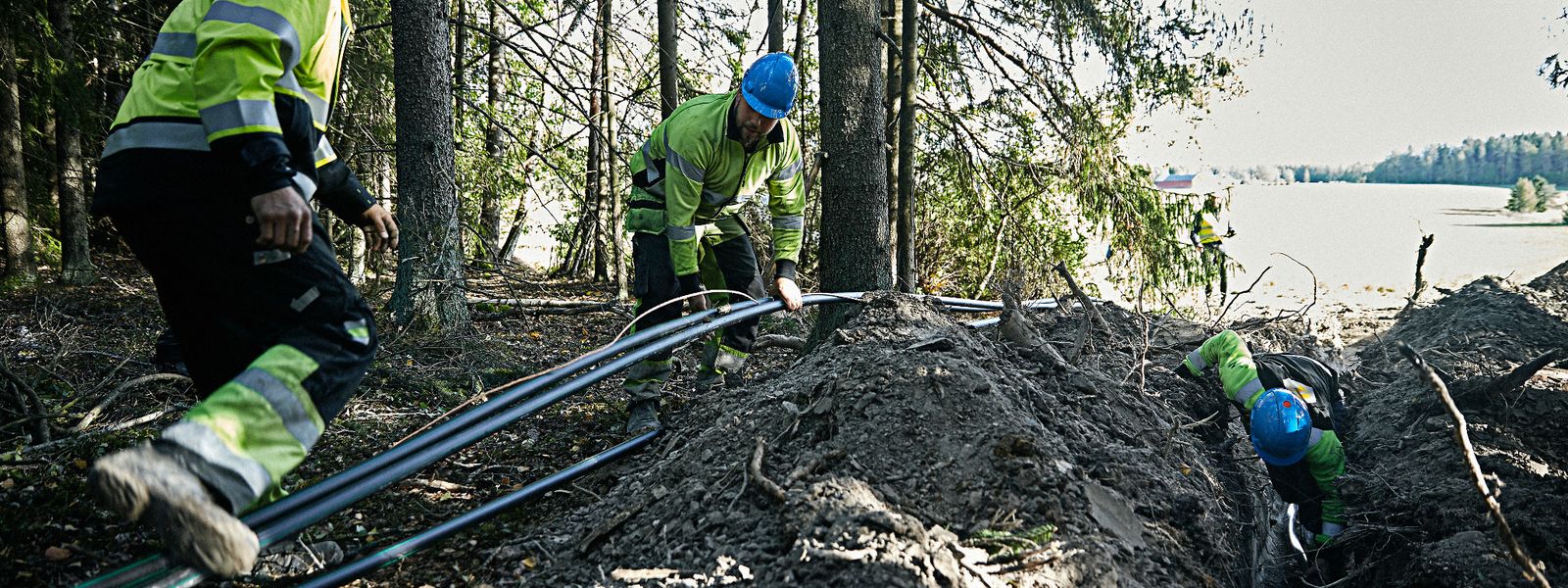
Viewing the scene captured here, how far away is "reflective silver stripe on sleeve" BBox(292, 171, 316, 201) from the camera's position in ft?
6.43

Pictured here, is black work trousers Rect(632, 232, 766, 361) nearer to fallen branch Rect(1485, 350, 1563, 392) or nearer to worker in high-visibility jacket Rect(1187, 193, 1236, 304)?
fallen branch Rect(1485, 350, 1563, 392)

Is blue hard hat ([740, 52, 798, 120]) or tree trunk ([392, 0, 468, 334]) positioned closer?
blue hard hat ([740, 52, 798, 120])

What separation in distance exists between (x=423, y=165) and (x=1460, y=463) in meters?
5.98

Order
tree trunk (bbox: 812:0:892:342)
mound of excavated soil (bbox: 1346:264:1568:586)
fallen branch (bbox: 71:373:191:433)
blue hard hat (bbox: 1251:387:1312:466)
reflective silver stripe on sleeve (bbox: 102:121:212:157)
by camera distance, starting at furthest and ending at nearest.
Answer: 1. tree trunk (bbox: 812:0:892:342)
2. blue hard hat (bbox: 1251:387:1312:466)
3. fallen branch (bbox: 71:373:191:433)
4. mound of excavated soil (bbox: 1346:264:1568:586)
5. reflective silver stripe on sleeve (bbox: 102:121:212:157)

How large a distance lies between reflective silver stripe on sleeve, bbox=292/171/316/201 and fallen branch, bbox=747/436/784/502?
141 cm

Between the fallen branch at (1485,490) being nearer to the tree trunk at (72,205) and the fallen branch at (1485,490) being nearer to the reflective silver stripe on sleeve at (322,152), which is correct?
the reflective silver stripe on sleeve at (322,152)

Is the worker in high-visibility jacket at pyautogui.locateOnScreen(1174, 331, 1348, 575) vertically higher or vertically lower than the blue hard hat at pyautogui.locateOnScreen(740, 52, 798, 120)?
lower

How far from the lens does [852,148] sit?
4961 mm

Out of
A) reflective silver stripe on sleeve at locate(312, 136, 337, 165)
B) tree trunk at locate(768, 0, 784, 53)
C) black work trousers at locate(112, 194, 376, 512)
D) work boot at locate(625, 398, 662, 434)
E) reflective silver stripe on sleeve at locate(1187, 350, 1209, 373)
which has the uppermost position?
tree trunk at locate(768, 0, 784, 53)

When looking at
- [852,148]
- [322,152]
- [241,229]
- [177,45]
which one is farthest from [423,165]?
[241,229]

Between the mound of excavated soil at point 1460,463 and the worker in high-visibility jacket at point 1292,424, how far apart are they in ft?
0.46

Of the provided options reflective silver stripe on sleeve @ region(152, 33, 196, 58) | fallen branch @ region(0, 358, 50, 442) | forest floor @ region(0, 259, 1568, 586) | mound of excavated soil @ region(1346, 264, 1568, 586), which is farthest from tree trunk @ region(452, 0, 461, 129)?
mound of excavated soil @ region(1346, 264, 1568, 586)

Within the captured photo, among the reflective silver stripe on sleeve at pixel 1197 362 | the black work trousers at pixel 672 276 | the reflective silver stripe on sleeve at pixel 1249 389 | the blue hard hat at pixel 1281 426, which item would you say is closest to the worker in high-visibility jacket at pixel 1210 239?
the reflective silver stripe on sleeve at pixel 1197 362

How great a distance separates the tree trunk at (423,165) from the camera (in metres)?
5.35
